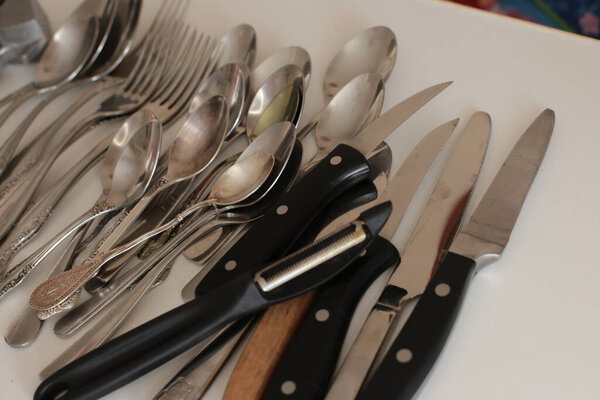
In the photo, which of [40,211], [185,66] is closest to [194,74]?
[185,66]

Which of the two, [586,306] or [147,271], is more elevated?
[147,271]

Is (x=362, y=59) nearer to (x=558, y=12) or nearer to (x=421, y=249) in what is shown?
(x=421, y=249)

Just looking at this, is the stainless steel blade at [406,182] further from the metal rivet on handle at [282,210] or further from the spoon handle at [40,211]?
the spoon handle at [40,211]

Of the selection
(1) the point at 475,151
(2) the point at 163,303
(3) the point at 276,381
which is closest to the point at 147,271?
(2) the point at 163,303

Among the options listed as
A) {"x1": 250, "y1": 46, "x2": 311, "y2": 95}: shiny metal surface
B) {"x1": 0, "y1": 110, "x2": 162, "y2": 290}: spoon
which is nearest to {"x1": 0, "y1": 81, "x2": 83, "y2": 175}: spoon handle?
{"x1": 0, "y1": 110, "x2": 162, "y2": 290}: spoon

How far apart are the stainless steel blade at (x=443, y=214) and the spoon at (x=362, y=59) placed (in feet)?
0.45

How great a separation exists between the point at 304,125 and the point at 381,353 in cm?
29

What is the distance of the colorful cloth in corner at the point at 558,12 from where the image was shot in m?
1.30

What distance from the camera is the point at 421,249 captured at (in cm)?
56

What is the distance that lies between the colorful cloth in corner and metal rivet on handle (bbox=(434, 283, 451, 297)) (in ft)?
3.13

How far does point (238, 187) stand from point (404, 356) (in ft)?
0.73

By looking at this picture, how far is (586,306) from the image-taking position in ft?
1.83

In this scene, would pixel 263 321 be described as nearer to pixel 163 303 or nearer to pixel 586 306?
pixel 163 303

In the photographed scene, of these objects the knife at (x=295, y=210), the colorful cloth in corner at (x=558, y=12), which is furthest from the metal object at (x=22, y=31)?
the colorful cloth in corner at (x=558, y=12)
